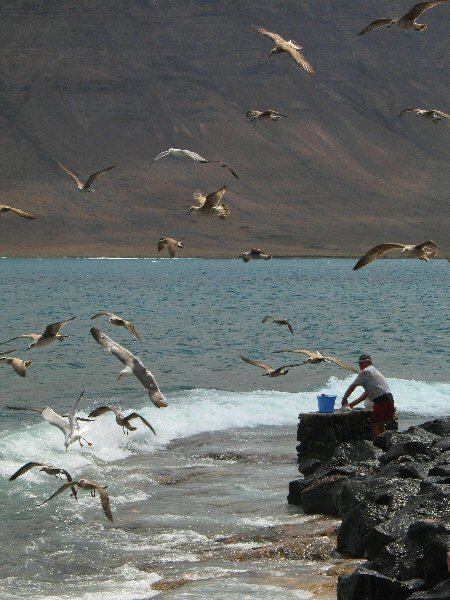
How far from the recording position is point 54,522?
1684 centimetres

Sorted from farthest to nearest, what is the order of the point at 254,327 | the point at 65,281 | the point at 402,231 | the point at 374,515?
the point at 402,231
the point at 65,281
the point at 254,327
the point at 374,515

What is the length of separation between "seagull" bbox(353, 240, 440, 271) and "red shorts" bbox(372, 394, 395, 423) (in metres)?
6.50

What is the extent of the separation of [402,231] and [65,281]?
86940 millimetres

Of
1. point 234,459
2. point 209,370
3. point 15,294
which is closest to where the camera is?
point 234,459

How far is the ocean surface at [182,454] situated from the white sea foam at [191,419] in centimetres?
5

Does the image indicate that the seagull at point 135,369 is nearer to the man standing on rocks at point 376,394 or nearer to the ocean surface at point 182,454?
the ocean surface at point 182,454

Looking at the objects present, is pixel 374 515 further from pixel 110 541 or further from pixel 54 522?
pixel 54 522

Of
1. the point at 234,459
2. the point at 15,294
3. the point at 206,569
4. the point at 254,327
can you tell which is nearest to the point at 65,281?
the point at 15,294

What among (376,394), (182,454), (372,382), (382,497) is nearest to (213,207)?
(382,497)

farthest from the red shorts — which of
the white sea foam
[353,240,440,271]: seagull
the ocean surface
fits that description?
[353,240,440,271]: seagull

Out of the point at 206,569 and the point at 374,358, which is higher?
the point at 374,358

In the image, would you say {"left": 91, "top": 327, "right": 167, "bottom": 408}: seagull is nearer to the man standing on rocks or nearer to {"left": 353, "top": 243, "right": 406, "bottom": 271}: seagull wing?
{"left": 353, "top": 243, "right": 406, "bottom": 271}: seagull wing

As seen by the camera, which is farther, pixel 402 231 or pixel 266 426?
pixel 402 231

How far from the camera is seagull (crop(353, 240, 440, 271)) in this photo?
38.2 feet
